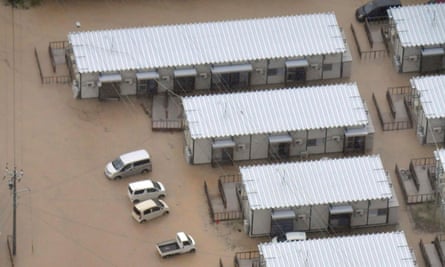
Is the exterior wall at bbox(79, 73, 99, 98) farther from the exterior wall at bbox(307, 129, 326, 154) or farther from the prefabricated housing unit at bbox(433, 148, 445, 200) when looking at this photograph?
the prefabricated housing unit at bbox(433, 148, 445, 200)

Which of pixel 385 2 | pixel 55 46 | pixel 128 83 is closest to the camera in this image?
pixel 128 83

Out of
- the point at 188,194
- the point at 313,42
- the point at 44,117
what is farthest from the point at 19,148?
the point at 313,42

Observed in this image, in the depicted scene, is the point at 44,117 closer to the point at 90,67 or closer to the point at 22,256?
the point at 90,67

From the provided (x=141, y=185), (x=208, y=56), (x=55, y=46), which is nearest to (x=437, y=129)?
(x=208, y=56)

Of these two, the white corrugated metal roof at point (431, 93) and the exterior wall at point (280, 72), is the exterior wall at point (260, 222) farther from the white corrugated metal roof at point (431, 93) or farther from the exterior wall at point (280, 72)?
the exterior wall at point (280, 72)

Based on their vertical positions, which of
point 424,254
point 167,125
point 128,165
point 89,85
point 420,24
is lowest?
point 424,254

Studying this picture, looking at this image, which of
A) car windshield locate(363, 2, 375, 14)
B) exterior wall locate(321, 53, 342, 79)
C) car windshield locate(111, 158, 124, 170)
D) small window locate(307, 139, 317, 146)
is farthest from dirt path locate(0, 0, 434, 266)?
small window locate(307, 139, 317, 146)

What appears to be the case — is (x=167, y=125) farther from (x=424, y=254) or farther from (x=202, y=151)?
(x=424, y=254)
